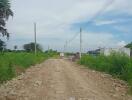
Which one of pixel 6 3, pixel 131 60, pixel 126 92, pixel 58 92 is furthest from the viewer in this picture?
pixel 6 3

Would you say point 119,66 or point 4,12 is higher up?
point 4,12

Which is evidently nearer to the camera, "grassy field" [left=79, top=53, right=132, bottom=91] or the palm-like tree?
"grassy field" [left=79, top=53, right=132, bottom=91]

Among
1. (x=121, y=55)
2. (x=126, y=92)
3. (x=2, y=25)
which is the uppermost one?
(x=2, y=25)

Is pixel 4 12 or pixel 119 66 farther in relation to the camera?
pixel 4 12

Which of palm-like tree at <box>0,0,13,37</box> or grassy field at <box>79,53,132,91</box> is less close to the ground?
palm-like tree at <box>0,0,13,37</box>

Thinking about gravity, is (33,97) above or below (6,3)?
below

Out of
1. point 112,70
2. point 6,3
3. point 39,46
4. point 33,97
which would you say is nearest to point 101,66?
point 112,70

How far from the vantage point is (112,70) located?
1053 inches

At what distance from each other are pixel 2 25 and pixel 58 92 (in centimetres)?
2965

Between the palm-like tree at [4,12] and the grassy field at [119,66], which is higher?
the palm-like tree at [4,12]

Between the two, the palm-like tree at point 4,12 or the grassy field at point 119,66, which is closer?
the grassy field at point 119,66

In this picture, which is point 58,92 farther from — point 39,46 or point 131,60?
point 39,46

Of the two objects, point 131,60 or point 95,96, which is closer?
point 95,96

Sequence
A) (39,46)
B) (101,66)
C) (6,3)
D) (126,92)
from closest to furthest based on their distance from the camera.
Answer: (126,92)
(101,66)
(6,3)
(39,46)
